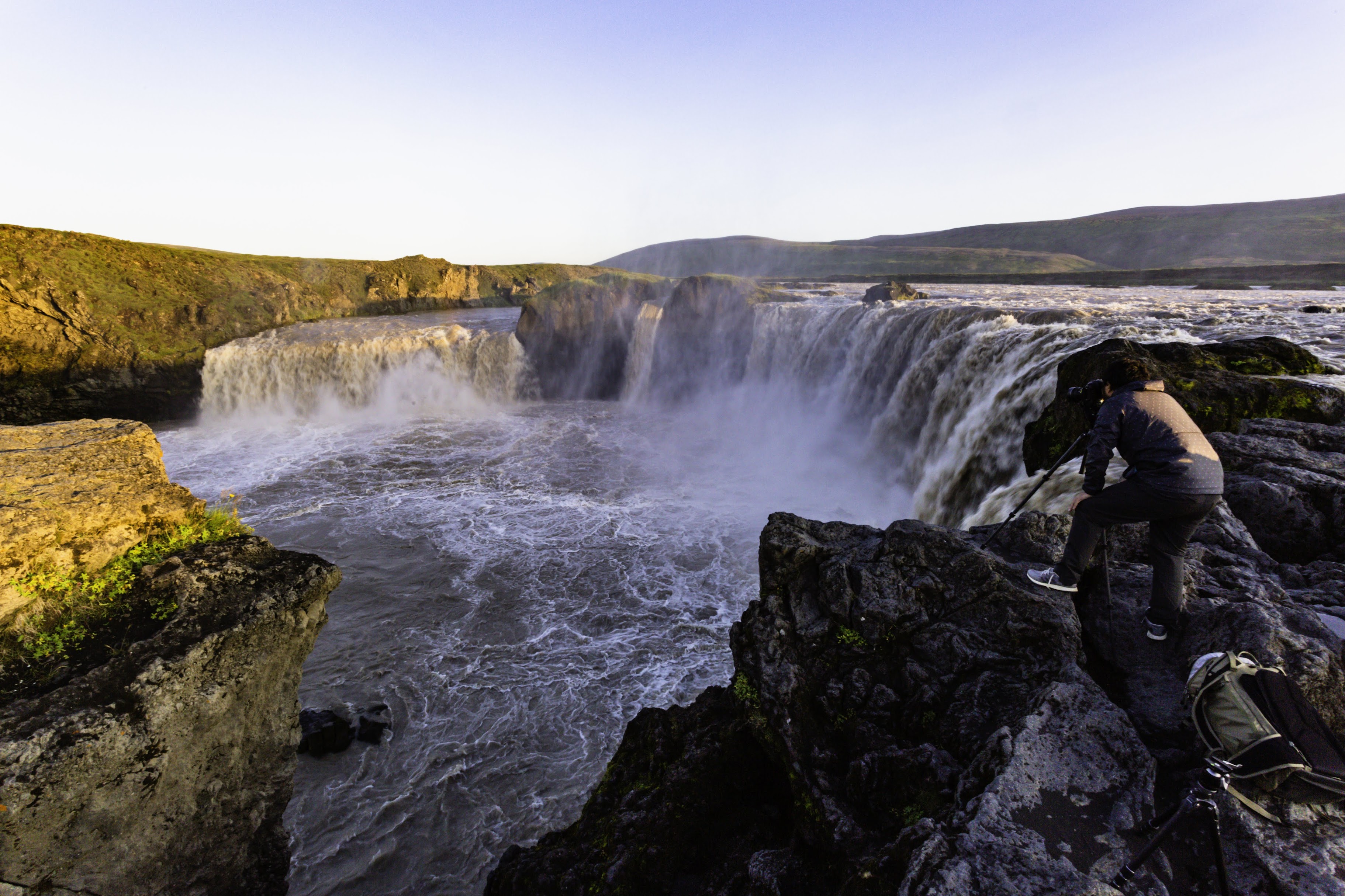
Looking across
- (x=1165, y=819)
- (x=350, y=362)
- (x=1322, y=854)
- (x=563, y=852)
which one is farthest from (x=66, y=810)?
(x=350, y=362)

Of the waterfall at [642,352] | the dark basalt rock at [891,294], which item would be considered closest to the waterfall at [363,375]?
the waterfall at [642,352]

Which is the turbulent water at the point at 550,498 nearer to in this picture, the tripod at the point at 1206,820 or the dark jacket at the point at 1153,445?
the dark jacket at the point at 1153,445

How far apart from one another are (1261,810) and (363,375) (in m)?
31.8

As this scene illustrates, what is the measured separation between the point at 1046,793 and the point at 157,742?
530 centimetres

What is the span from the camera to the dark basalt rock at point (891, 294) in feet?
79.7

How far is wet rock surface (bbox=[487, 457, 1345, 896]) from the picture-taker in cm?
246

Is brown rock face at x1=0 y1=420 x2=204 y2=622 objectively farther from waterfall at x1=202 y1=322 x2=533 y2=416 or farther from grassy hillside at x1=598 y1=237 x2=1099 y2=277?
grassy hillside at x1=598 y1=237 x2=1099 y2=277

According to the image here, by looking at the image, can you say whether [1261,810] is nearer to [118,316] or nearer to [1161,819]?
[1161,819]

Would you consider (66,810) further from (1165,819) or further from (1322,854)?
(1322,854)

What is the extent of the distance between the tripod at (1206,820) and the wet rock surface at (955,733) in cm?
5

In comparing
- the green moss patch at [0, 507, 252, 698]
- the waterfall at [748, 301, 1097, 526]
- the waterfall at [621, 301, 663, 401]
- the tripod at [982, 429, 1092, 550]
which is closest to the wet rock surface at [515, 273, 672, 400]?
the waterfall at [621, 301, 663, 401]

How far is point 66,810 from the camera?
3479 mm

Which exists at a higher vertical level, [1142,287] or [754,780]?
[1142,287]

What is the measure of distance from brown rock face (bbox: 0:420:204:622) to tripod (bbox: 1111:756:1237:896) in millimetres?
6362
